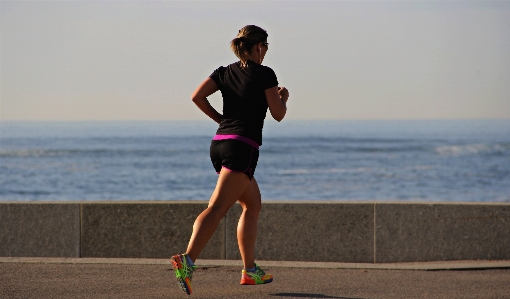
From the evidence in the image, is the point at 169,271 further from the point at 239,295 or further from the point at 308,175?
the point at 308,175

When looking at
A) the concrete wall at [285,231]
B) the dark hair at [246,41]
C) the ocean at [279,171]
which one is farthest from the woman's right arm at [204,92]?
the ocean at [279,171]

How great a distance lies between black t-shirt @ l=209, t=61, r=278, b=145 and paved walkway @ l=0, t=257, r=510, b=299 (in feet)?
3.45

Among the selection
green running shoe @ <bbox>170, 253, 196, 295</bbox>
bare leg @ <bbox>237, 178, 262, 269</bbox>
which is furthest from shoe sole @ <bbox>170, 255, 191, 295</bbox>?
bare leg @ <bbox>237, 178, 262, 269</bbox>

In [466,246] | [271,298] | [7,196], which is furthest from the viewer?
[7,196]

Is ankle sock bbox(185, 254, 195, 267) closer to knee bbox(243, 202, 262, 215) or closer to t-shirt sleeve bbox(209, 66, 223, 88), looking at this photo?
knee bbox(243, 202, 262, 215)

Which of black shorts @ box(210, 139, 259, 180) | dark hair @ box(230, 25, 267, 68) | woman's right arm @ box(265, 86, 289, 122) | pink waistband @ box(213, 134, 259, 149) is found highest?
dark hair @ box(230, 25, 267, 68)

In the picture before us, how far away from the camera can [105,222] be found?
21.1 feet

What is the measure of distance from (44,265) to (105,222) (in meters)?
0.71

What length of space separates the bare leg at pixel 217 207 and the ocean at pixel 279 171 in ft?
72.2

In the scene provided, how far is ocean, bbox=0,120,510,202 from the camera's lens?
2950 centimetres

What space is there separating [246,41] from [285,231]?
228 cm

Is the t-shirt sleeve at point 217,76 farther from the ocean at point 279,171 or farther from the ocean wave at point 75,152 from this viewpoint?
the ocean wave at point 75,152

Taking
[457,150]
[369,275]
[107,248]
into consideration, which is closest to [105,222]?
[107,248]

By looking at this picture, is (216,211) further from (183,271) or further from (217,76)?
(217,76)
